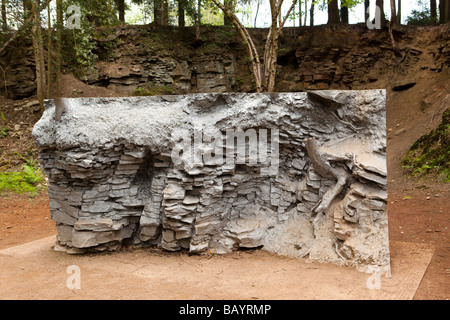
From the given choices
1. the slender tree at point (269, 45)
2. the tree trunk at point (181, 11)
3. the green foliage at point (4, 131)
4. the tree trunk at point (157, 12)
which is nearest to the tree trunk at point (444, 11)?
the slender tree at point (269, 45)

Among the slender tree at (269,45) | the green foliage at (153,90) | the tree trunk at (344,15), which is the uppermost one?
the tree trunk at (344,15)

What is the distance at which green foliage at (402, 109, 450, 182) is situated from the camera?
405 inches

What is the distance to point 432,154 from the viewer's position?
1095 centimetres

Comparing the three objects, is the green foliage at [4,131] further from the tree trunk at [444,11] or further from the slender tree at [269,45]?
the tree trunk at [444,11]

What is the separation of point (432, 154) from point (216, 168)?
7888 millimetres

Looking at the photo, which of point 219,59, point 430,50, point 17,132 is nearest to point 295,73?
point 219,59

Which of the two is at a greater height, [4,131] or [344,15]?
[344,15]

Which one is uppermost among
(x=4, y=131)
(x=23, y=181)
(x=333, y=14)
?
(x=333, y=14)

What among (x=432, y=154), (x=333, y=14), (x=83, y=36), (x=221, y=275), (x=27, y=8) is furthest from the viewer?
(x=333, y=14)

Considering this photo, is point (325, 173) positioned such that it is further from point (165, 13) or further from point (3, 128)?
point (165, 13)

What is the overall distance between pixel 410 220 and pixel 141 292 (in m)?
6.33

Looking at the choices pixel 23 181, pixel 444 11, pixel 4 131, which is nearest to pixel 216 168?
pixel 23 181

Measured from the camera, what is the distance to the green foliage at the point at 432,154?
33.7ft

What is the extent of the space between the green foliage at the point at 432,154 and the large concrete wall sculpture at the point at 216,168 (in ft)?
17.6
